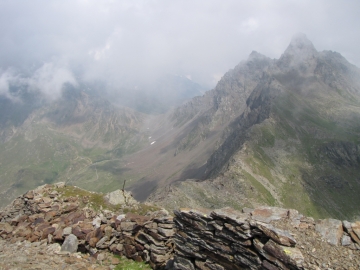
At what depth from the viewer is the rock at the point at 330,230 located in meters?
15.0

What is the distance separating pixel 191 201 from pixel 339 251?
8904 centimetres

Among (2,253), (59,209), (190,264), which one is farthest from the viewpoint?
(59,209)

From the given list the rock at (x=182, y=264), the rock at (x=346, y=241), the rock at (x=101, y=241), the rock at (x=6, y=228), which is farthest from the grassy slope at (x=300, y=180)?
the rock at (x=346, y=241)

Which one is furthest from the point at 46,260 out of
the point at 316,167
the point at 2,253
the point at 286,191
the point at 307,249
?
the point at 316,167

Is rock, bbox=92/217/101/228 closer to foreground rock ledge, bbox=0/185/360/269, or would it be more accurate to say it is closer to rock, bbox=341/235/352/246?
foreground rock ledge, bbox=0/185/360/269

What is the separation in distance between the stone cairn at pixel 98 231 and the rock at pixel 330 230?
42.1 ft

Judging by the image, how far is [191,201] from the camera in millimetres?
100562

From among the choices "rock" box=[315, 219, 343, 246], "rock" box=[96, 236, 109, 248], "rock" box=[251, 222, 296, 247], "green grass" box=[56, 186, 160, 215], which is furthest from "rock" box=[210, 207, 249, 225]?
"green grass" box=[56, 186, 160, 215]

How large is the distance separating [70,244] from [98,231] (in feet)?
9.11

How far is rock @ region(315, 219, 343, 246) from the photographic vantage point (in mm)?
14984

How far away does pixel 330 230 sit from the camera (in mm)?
15609

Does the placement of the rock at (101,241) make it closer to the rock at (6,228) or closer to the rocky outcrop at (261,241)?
the rocky outcrop at (261,241)

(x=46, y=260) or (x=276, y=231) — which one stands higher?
(x=276, y=231)

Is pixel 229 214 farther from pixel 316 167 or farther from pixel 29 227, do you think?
pixel 316 167
